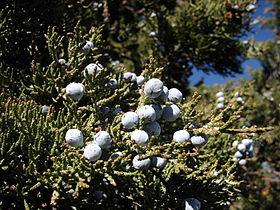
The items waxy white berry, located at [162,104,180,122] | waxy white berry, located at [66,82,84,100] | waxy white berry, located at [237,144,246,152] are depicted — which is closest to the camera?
waxy white berry, located at [162,104,180,122]

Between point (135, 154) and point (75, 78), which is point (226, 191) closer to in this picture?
point (135, 154)

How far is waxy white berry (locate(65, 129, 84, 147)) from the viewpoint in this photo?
3.74ft

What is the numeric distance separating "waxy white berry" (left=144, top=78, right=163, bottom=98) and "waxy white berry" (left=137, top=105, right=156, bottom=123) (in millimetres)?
52

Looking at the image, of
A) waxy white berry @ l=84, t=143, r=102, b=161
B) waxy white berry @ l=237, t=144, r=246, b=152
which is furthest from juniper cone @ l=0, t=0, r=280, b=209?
waxy white berry @ l=237, t=144, r=246, b=152

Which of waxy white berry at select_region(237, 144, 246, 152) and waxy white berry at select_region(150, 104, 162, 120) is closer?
waxy white berry at select_region(150, 104, 162, 120)

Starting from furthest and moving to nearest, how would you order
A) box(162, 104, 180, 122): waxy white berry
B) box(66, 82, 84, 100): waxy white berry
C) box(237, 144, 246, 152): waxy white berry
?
box(237, 144, 246, 152): waxy white berry < box(66, 82, 84, 100): waxy white berry < box(162, 104, 180, 122): waxy white berry

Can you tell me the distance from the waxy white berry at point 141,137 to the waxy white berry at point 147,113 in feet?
0.18

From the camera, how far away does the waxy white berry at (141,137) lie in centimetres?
108

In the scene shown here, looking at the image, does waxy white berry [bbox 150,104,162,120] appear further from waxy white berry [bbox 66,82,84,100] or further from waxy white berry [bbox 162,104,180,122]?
waxy white berry [bbox 66,82,84,100]

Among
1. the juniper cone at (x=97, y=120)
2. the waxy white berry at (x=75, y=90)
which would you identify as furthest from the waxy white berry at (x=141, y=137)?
the waxy white berry at (x=75, y=90)

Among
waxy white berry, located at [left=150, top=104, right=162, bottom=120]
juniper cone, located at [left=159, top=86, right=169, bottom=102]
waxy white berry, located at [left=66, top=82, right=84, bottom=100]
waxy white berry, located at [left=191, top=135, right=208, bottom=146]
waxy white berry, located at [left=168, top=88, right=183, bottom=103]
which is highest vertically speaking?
waxy white berry, located at [left=168, top=88, right=183, bottom=103]

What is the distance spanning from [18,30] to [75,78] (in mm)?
544

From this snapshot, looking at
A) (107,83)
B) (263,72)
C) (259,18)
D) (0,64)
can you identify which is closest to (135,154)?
(107,83)

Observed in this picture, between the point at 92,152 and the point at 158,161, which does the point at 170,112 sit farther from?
the point at 92,152
